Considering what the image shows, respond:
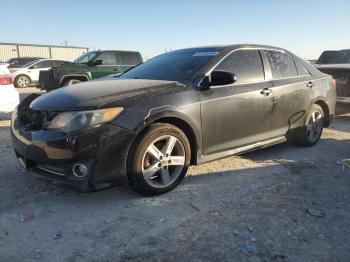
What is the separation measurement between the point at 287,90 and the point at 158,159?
238 centimetres

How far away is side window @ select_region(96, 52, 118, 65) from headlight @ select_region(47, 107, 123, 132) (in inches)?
400

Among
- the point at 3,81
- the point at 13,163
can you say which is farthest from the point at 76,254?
the point at 3,81

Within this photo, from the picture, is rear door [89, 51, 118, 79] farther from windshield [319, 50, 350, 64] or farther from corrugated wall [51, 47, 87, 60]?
corrugated wall [51, 47, 87, 60]

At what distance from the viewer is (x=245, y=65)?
15.7 feet

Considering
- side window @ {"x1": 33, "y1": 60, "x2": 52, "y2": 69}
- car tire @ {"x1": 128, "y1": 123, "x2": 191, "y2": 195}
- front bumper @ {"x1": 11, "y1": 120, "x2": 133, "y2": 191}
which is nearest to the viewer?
front bumper @ {"x1": 11, "y1": 120, "x2": 133, "y2": 191}

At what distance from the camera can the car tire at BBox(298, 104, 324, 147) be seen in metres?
5.74

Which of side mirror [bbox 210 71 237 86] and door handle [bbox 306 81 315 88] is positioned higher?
side mirror [bbox 210 71 237 86]

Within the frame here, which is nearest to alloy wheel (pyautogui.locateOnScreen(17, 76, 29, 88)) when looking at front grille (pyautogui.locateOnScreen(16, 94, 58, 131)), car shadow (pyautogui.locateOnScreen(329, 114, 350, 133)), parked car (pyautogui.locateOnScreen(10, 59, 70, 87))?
parked car (pyautogui.locateOnScreen(10, 59, 70, 87))

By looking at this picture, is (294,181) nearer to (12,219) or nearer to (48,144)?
(48,144)

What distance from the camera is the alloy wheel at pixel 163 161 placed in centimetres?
377

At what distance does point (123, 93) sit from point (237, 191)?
5.27ft

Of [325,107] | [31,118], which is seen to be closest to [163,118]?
[31,118]

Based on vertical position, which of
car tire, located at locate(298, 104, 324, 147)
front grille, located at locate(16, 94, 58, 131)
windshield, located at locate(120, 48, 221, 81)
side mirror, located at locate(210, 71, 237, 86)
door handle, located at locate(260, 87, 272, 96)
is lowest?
car tire, located at locate(298, 104, 324, 147)

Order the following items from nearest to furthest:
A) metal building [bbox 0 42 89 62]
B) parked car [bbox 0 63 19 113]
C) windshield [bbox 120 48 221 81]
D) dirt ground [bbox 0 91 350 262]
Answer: dirt ground [bbox 0 91 350 262] < windshield [bbox 120 48 221 81] < parked car [bbox 0 63 19 113] < metal building [bbox 0 42 89 62]
